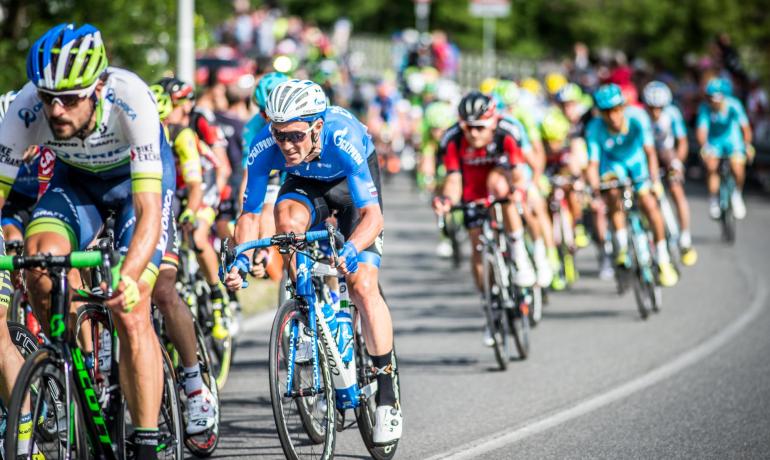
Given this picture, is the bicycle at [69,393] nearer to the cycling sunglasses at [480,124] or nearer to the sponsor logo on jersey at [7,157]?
the sponsor logo on jersey at [7,157]

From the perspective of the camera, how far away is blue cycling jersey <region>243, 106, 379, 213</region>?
6.29m

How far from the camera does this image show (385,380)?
253 inches

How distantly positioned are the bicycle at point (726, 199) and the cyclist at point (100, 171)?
1224 centimetres

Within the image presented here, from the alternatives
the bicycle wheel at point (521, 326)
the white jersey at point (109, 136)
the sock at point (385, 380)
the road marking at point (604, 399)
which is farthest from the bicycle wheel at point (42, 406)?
the bicycle wheel at point (521, 326)

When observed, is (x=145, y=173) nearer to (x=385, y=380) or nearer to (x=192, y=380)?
(x=192, y=380)

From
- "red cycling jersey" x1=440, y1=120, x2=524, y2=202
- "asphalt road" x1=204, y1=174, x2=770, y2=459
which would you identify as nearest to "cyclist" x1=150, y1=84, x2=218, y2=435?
"asphalt road" x1=204, y1=174, x2=770, y2=459

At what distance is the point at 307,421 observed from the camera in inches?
245

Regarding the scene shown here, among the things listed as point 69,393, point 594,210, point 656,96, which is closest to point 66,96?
point 69,393

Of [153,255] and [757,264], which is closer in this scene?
[153,255]

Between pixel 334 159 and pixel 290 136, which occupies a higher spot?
pixel 290 136

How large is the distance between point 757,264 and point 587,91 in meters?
9.10

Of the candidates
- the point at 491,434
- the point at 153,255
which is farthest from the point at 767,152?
the point at 153,255

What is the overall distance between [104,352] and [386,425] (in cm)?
155

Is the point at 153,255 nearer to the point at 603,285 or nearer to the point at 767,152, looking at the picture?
the point at 603,285
